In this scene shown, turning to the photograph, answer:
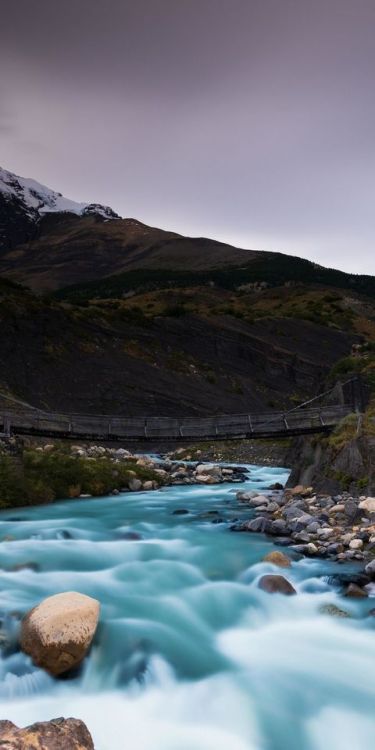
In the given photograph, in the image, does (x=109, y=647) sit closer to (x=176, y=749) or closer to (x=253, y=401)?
(x=176, y=749)

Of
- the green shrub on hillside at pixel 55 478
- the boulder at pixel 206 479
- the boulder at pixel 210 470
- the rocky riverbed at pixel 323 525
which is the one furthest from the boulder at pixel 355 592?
the boulder at pixel 210 470

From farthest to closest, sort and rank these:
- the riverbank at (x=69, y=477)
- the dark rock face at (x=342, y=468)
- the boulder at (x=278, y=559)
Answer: the riverbank at (x=69, y=477)
the dark rock face at (x=342, y=468)
the boulder at (x=278, y=559)

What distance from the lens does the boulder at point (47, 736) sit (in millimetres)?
5348

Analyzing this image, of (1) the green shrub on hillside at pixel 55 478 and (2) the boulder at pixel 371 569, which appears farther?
(1) the green shrub on hillside at pixel 55 478

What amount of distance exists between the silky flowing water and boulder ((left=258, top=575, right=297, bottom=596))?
0.71ft

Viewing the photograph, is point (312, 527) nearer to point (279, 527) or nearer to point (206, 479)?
point (279, 527)

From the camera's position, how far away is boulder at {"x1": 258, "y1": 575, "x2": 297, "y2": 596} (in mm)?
12492

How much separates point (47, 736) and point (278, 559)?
9.40 meters

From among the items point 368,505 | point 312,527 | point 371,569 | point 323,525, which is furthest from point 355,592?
point 368,505

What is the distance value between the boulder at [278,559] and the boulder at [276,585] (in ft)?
3.36

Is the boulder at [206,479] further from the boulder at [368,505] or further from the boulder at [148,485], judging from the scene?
the boulder at [368,505]

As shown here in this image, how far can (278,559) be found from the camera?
14.1 metres

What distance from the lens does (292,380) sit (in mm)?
75125

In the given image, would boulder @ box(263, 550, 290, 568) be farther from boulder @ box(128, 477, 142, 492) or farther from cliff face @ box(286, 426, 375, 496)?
boulder @ box(128, 477, 142, 492)
